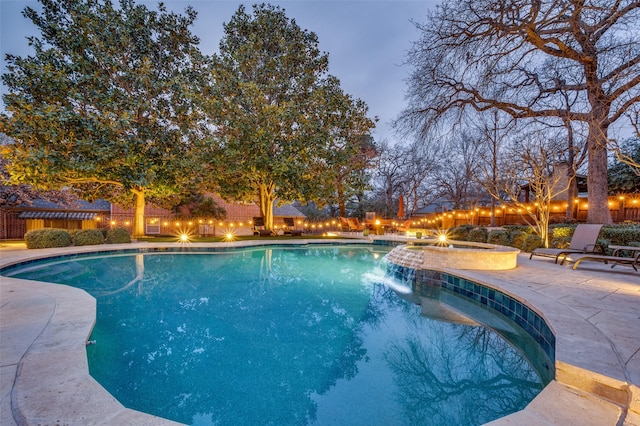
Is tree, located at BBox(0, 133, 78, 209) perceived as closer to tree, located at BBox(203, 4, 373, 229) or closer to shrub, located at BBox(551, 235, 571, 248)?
tree, located at BBox(203, 4, 373, 229)

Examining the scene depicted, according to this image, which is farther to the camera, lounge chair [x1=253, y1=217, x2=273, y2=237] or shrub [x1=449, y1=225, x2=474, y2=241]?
lounge chair [x1=253, y1=217, x2=273, y2=237]

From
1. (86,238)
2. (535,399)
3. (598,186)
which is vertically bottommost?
(535,399)

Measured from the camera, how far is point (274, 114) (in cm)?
1409

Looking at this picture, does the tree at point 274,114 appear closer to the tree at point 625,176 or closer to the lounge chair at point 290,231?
the lounge chair at point 290,231

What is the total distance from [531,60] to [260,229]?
14.9 metres

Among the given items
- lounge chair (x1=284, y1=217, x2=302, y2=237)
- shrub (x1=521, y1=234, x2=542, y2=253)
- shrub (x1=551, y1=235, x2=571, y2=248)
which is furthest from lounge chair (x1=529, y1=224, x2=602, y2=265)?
lounge chair (x1=284, y1=217, x2=302, y2=237)

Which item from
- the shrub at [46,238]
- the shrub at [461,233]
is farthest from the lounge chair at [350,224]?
the shrub at [46,238]

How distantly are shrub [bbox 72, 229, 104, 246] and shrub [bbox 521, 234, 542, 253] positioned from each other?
17292mm

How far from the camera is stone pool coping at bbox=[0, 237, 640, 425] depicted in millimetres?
1869

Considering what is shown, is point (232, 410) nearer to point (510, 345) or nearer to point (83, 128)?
point (510, 345)

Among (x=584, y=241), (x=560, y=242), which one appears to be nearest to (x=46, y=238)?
(x=584, y=241)

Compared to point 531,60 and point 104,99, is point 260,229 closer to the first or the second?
point 104,99

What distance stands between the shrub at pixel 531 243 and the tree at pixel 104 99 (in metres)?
14.7

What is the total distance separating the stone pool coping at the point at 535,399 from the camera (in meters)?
1.87
